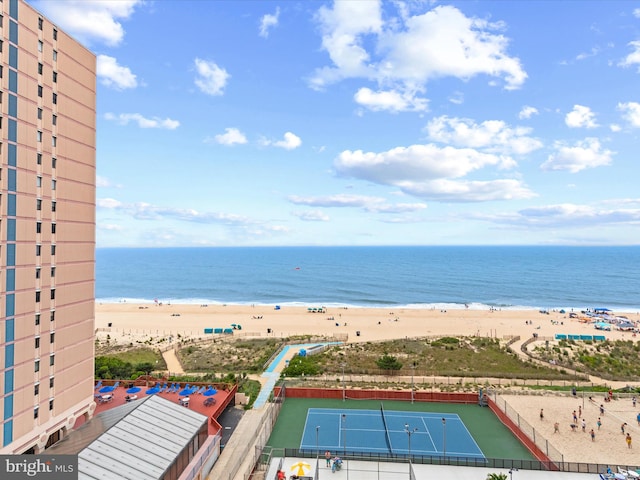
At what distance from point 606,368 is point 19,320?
6125 cm

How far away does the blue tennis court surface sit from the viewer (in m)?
30.2

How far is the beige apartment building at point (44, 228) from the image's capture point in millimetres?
23906

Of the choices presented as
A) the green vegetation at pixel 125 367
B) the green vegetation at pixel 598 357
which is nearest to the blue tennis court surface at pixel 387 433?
the green vegetation at pixel 125 367

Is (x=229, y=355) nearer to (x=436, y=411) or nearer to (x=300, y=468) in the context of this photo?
(x=436, y=411)

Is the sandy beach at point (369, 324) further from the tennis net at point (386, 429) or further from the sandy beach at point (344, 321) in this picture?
the tennis net at point (386, 429)

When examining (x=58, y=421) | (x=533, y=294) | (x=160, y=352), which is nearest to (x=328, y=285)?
(x=533, y=294)

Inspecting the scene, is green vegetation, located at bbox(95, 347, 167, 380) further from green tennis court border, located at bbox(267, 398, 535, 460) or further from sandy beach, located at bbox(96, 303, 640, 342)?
sandy beach, located at bbox(96, 303, 640, 342)

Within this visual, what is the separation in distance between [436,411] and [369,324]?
50.8m

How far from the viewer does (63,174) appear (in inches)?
1129

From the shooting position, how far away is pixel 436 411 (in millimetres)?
37562

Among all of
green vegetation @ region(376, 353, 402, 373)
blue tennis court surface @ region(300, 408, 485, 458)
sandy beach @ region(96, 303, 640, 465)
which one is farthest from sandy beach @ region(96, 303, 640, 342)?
blue tennis court surface @ region(300, 408, 485, 458)

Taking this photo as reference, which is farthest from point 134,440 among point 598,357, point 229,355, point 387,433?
point 598,357

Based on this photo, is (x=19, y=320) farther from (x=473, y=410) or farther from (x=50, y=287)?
(x=473, y=410)

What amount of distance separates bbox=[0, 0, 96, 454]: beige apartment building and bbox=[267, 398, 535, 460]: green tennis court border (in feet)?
52.2
